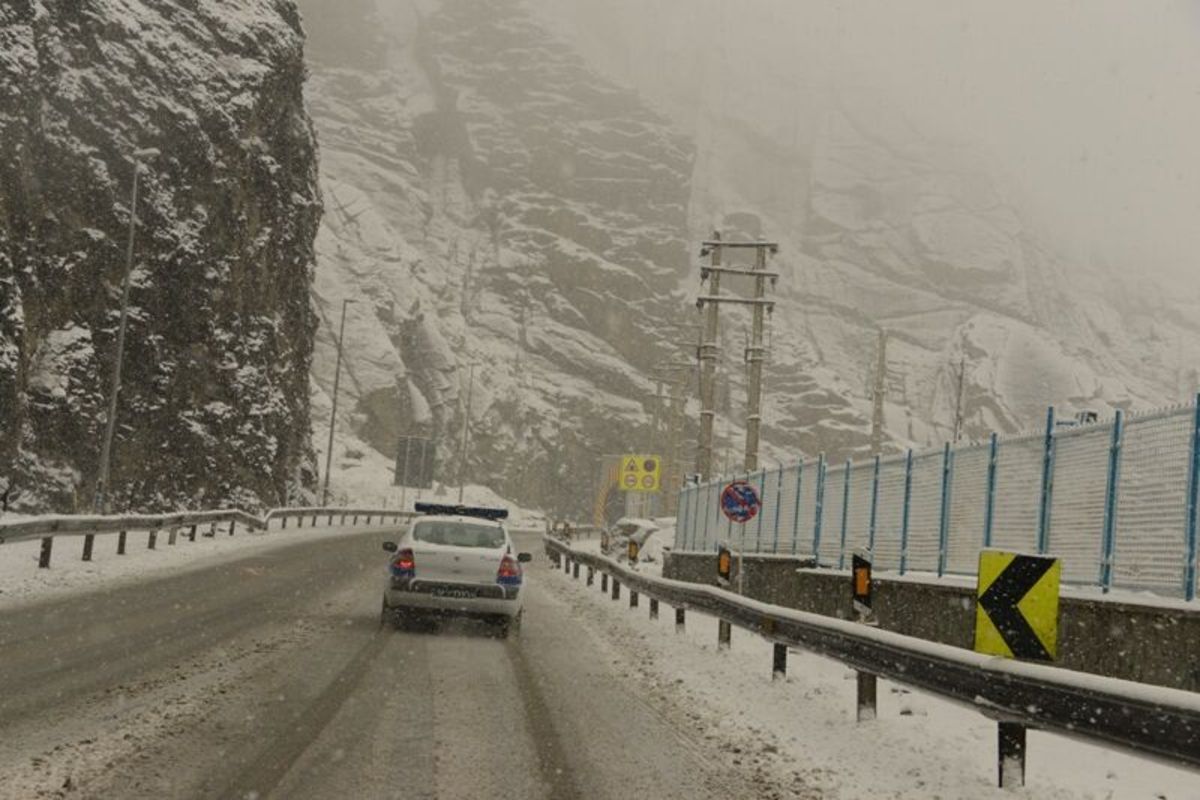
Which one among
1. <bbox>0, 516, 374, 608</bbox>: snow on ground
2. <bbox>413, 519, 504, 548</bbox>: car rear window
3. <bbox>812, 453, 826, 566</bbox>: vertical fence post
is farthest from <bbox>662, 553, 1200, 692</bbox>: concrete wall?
<bbox>0, 516, 374, 608</bbox>: snow on ground

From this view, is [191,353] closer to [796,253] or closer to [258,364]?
[258,364]

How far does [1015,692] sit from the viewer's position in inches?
262

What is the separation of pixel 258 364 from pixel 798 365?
10709 cm

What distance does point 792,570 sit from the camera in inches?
844

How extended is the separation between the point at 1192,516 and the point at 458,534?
Result: 26.9 feet

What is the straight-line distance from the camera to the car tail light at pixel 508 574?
1381cm

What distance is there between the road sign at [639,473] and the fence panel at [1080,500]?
138 ft

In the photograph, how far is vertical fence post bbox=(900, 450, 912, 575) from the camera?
16766 millimetres

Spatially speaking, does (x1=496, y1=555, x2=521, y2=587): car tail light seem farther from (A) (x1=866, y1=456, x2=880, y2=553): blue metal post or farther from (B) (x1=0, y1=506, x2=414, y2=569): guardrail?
(B) (x1=0, y1=506, x2=414, y2=569): guardrail

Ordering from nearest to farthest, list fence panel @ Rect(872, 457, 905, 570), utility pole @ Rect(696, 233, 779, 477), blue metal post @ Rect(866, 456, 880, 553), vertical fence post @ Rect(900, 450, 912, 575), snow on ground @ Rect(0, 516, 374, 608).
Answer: snow on ground @ Rect(0, 516, 374, 608) → vertical fence post @ Rect(900, 450, 912, 575) → fence panel @ Rect(872, 457, 905, 570) → blue metal post @ Rect(866, 456, 880, 553) → utility pole @ Rect(696, 233, 779, 477)

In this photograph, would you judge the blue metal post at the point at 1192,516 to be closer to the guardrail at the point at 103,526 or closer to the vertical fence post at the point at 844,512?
the vertical fence post at the point at 844,512

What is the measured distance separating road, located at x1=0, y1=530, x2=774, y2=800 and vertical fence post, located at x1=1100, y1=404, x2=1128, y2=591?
451 cm

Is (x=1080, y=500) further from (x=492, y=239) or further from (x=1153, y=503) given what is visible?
(x=492, y=239)

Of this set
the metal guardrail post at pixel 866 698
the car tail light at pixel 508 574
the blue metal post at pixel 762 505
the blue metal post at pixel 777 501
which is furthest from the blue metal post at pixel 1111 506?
the blue metal post at pixel 762 505
